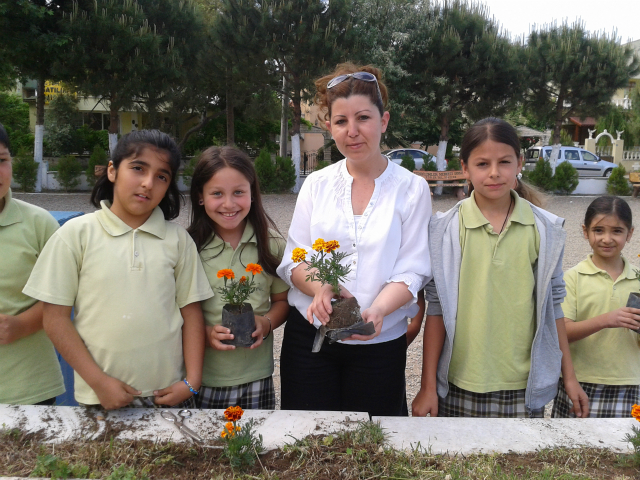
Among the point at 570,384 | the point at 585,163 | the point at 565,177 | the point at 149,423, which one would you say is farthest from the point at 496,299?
the point at 585,163

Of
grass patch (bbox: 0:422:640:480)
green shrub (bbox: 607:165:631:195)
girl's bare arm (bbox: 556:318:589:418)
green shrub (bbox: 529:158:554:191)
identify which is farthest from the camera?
green shrub (bbox: 529:158:554:191)

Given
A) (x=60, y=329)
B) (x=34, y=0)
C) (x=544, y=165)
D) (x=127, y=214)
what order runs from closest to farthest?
(x=60, y=329) → (x=127, y=214) → (x=34, y=0) → (x=544, y=165)

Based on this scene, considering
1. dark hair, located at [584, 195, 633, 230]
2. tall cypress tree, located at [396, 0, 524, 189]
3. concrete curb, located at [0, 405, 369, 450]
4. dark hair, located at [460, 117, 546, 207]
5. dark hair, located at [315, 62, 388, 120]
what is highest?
tall cypress tree, located at [396, 0, 524, 189]

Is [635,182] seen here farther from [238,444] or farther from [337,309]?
[238,444]

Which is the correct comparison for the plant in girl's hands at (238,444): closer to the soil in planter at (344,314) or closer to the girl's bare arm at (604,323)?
the soil in planter at (344,314)

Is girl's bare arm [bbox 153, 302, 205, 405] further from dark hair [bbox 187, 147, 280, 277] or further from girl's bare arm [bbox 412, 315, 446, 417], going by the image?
girl's bare arm [bbox 412, 315, 446, 417]

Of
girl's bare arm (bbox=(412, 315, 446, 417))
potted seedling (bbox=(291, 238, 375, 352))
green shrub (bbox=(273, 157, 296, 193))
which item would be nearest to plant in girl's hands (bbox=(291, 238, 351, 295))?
potted seedling (bbox=(291, 238, 375, 352))

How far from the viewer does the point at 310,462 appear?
162cm

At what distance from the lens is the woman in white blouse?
203 cm

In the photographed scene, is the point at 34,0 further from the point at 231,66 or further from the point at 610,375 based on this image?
the point at 610,375

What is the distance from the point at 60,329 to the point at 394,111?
15320 mm

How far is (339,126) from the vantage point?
209 cm

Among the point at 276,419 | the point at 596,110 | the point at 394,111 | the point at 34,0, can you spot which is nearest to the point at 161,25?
the point at 34,0

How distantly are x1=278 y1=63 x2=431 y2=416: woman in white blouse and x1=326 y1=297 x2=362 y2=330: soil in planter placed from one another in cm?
15
